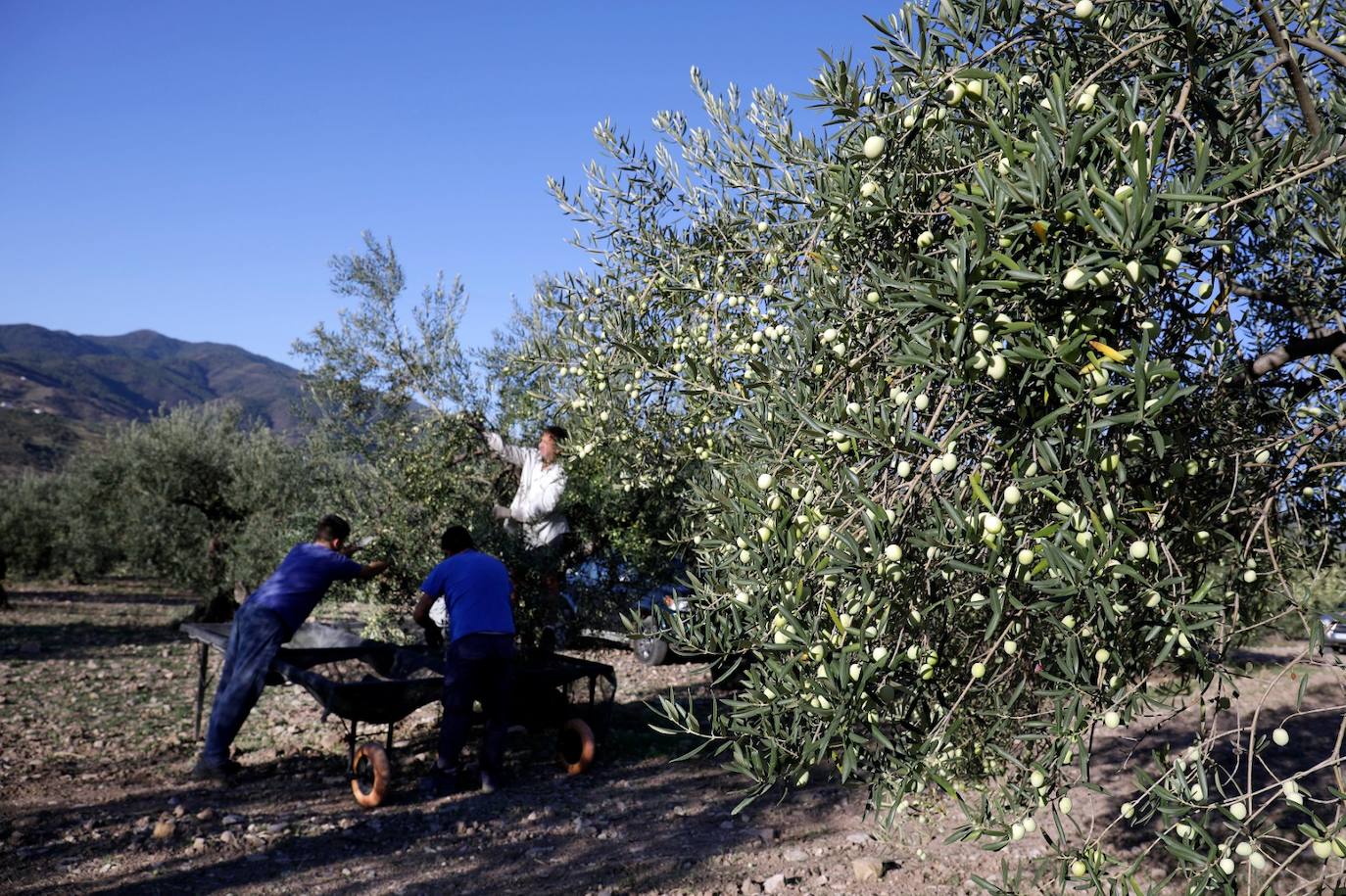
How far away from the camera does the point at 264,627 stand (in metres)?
7.33

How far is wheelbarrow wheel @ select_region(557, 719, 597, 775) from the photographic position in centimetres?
772

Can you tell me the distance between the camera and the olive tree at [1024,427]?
231 cm

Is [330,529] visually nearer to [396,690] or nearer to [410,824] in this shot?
[396,690]

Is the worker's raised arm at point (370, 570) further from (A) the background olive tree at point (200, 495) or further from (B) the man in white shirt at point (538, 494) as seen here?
(A) the background olive tree at point (200, 495)

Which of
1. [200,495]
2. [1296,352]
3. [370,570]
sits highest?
[200,495]

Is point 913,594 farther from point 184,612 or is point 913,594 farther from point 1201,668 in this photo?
point 184,612

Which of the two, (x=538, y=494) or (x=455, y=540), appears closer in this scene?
(x=455, y=540)

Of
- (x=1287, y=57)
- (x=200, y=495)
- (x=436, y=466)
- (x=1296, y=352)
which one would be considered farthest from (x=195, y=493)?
(x=1287, y=57)

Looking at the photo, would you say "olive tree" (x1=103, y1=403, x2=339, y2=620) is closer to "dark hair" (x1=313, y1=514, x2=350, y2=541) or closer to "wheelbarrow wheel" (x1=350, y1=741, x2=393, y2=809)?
"dark hair" (x1=313, y1=514, x2=350, y2=541)

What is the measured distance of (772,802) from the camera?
691 cm

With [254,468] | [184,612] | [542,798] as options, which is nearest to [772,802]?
[542,798]

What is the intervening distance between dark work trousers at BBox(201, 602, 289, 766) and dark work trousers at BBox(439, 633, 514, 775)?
4.72ft

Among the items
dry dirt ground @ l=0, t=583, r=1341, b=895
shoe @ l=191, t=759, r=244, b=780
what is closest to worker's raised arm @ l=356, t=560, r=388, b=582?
dry dirt ground @ l=0, t=583, r=1341, b=895

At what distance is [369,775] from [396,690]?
2.32ft
